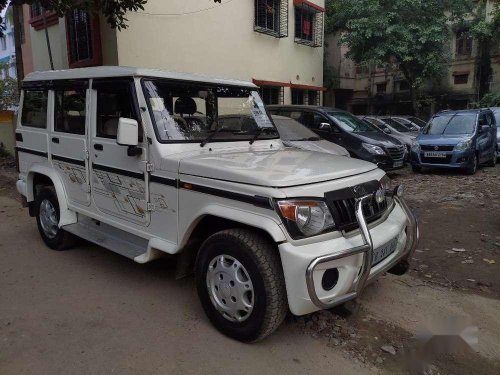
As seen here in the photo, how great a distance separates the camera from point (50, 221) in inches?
204

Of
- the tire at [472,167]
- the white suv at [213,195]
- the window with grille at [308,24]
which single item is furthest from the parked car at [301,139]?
the window with grille at [308,24]

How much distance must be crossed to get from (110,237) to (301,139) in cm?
517

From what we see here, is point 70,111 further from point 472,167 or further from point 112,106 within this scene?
A: point 472,167

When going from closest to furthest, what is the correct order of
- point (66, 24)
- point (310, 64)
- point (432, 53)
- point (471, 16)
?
point (66, 24) < point (310, 64) < point (432, 53) < point (471, 16)

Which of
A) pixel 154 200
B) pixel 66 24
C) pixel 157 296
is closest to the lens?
pixel 154 200

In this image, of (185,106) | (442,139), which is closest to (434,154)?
(442,139)

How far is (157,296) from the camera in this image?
3963mm

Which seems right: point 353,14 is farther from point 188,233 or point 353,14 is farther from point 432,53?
point 188,233

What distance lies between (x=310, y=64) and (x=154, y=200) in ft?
51.9

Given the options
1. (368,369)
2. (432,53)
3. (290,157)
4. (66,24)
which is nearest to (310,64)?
(432,53)

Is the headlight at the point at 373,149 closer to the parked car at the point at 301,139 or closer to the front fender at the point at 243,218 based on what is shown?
the parked car at the point at 301,139

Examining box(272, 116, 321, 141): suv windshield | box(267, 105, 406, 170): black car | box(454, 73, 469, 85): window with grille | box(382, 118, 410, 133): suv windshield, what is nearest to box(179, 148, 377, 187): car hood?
box(272, 116, 321, 141): suv windshield

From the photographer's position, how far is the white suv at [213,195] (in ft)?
9.50

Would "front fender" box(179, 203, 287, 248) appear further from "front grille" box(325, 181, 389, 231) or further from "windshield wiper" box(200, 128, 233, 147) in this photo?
"windshield wiper" box(200, 128, 233, 147)
